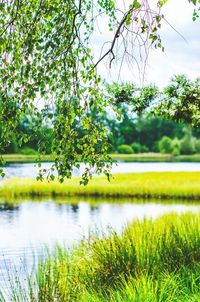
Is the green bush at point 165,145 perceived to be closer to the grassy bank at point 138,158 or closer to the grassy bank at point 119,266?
the grassy bank at point 138,158

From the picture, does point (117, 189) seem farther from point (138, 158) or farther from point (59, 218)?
point (138, 158)

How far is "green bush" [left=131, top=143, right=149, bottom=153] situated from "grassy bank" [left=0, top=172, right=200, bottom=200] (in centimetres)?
9200

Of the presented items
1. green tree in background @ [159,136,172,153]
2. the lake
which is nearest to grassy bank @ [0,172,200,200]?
the lake

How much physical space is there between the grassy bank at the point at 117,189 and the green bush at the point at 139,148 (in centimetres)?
9200

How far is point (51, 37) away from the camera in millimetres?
7938

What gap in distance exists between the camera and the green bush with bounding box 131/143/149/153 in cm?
12925

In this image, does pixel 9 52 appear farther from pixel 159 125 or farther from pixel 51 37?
pixel 159 125

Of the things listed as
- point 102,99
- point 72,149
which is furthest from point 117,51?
point 72,149

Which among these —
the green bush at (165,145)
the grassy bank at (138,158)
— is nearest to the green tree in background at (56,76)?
the grassy bank at (138,158)

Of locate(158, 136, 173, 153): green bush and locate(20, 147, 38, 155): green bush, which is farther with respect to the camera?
locate(158, 136, 173, 153): green bush

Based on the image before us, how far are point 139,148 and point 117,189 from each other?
96081 mm

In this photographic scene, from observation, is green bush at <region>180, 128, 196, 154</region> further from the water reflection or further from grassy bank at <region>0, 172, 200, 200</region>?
the water reflection

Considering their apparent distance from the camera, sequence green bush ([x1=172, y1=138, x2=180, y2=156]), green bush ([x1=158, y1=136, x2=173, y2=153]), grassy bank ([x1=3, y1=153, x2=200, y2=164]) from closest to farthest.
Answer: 1. grassy bank ([x1=3, y1=153, x2=200, y2=164])
2. green bush ([x1=158, y1=136, x2=173, y2=153])
3. green bush ([x1=172, y1=138, x2=180, y2=156])

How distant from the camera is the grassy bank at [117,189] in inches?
1310
